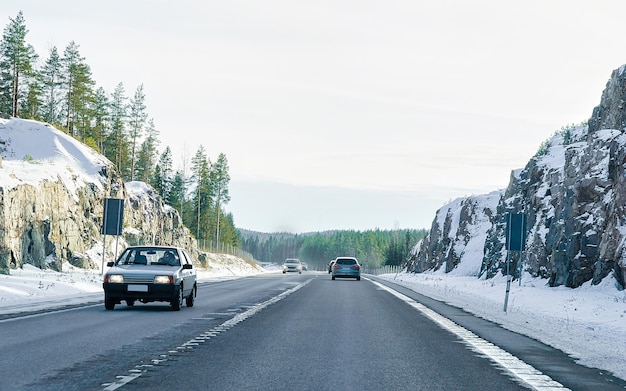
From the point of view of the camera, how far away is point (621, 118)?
42.8 metres

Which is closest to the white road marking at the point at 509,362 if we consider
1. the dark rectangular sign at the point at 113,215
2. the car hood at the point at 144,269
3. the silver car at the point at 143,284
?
the silver car at the point at 143,284

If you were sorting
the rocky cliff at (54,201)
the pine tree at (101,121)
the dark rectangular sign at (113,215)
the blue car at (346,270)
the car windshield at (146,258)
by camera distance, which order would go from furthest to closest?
the pine tree at (101,121) → the blue car at (346,270) → the rocky cliff at (54,201) → the dark rectangular sign at (113,215) → the car windshield at (146,258)

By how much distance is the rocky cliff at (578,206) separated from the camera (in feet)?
101

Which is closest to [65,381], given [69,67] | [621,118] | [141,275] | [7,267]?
[141,275]

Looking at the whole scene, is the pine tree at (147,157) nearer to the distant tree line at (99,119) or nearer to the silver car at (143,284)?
the distant tree line at (99,119)

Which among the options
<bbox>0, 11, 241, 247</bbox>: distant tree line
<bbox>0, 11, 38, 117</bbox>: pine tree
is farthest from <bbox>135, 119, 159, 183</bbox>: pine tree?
<bbox>0, 11, 38, 117</bbox>: pine tree

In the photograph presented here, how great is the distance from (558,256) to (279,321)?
24.1 m

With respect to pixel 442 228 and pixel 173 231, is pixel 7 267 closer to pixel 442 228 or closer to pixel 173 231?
pixel 173 231

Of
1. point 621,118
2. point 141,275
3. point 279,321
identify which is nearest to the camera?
point 279,321

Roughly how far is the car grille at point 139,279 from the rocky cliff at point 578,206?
11393 millimetres

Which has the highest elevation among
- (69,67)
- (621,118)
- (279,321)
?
(69,67)

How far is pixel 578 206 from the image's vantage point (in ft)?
117

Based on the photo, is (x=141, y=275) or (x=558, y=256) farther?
(x=558, y=256)

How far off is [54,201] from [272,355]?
39.3 metres
